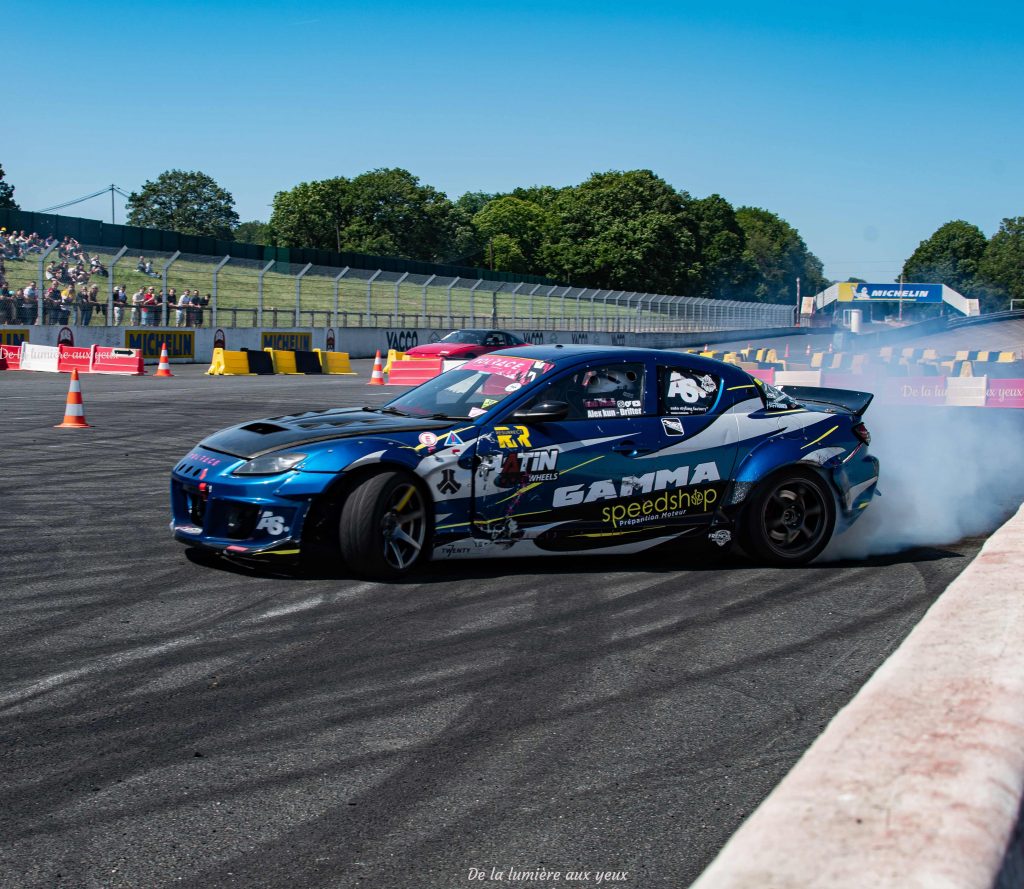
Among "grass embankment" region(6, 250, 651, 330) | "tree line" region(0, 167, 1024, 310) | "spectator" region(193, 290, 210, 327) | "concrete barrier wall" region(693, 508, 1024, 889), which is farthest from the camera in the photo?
"tree line" region(0, 167, 1024, 310)

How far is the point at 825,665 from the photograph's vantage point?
5.34 m

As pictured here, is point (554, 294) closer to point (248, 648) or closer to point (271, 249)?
point (271, 249)

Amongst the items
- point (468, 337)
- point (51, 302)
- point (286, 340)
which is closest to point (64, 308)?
point (51, 302)

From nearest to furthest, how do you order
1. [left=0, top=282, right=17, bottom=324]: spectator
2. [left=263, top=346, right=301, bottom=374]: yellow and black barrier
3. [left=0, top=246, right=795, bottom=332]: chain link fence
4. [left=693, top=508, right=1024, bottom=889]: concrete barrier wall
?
[left=693, top=508, right=1024, bottom=889]: concrete barrier wall, [left=0, top=282, right=17, bottom=324]: spectator, [left=263, top=346, right=301, bottom=374]: yellow and black barrier, [left=0, top=246, right=795, bottom=332]: chain link fence

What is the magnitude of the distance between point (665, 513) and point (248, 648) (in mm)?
2968

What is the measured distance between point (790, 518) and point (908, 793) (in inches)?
231

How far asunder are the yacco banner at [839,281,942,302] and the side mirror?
351 feet

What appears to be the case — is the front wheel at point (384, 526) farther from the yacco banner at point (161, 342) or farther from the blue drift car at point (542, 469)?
the yacco banner at point (161, 342)

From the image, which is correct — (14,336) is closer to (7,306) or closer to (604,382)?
(7,306)

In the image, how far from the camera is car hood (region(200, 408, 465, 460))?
6789mm

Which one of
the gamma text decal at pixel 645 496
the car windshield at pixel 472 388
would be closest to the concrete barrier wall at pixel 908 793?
the gamma text decal at pixel 645 496

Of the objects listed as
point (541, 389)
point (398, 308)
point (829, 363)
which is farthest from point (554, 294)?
point (541, 389)

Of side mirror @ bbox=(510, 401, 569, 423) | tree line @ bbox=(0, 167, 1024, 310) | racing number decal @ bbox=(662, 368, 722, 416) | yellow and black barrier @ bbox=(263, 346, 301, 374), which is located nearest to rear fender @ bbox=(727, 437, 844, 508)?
racing number decal @ bbox=(662, 368, 722, 416)

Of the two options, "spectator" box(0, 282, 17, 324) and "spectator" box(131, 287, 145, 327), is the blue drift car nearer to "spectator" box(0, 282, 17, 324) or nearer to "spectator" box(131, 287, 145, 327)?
"spectator" box(0, 282, 17, 324)
